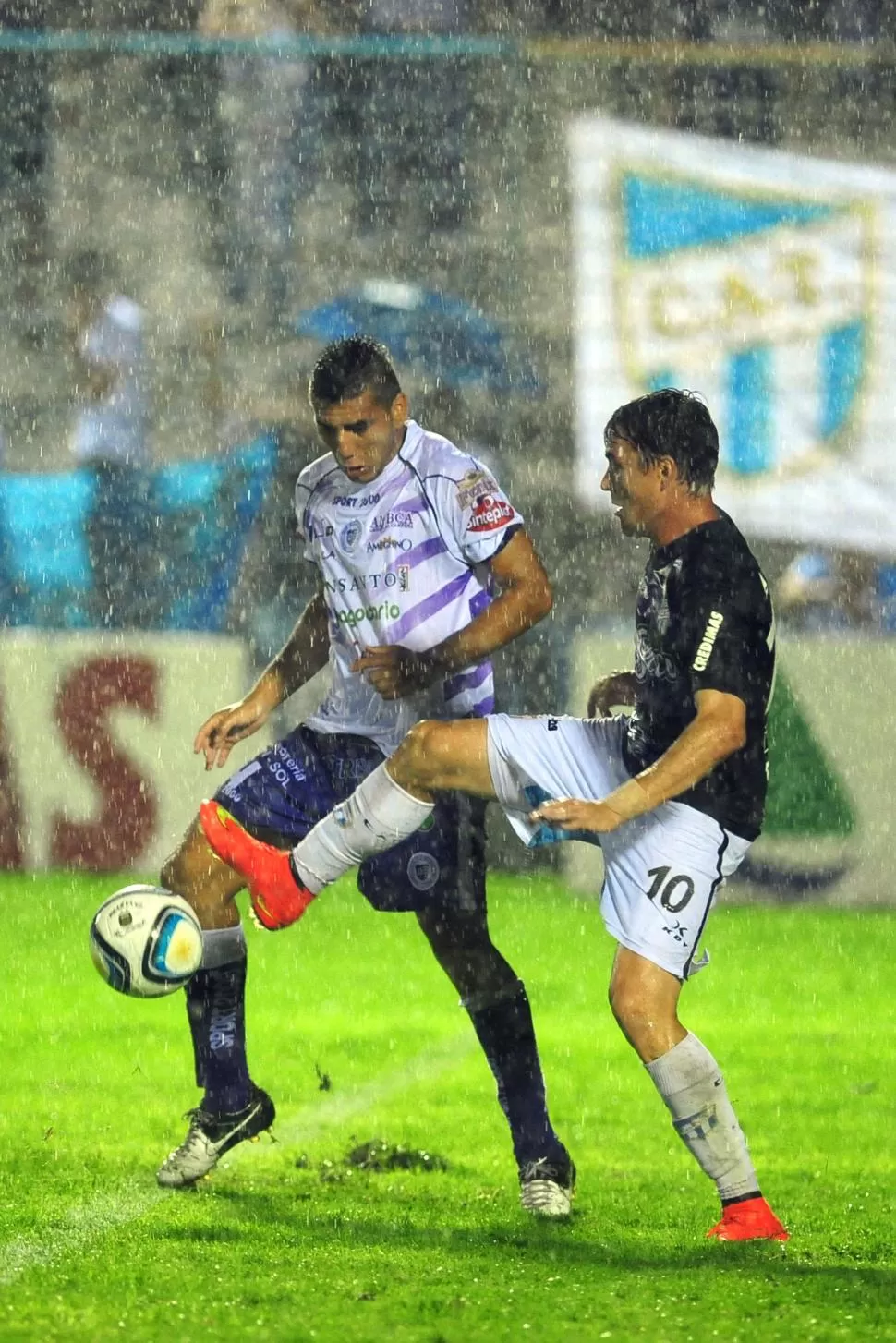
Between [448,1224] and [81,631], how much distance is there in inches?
216

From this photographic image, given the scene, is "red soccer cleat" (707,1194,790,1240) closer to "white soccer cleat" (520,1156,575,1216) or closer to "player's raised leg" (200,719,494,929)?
"white soccer cleat" (520,1156,575,1216)

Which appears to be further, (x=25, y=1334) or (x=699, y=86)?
(x=699, y=86)

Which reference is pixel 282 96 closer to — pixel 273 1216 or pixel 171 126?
pixel 171 126

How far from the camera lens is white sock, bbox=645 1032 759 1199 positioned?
4672 millimetres

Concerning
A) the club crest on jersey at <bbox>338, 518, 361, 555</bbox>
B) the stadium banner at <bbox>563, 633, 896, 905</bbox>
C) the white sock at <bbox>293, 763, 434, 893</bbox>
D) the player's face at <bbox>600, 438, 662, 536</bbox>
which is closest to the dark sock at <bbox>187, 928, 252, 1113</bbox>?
the white sock at <bbox>293, 763, 434, 893</bbox>

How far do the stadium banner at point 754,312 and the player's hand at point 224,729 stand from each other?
5.57m

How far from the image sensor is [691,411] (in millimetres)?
4758

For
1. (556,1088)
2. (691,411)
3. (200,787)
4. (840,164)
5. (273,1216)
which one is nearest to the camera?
(691,411)

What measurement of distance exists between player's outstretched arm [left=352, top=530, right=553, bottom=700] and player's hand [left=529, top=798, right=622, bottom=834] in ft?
2.61

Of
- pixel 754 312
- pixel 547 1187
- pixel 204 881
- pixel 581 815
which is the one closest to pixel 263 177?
pixel 754 312

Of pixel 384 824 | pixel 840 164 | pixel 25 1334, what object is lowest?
pixel 25 1334

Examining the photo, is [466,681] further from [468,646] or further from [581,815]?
[581,815]

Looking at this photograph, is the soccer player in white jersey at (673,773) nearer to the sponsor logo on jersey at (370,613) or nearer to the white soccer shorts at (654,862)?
the white soccer shorts at (654,862)

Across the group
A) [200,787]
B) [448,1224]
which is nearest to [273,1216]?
[448,1224]
